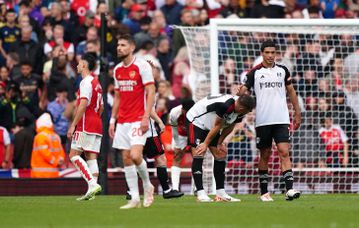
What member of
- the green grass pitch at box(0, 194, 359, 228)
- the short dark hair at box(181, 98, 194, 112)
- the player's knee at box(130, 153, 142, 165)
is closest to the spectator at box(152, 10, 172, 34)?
the short dark hair at box(181, 98, 194, 112)

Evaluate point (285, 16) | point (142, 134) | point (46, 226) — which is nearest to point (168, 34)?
point (285, 16)

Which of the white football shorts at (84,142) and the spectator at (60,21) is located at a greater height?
the spectator at (60,21)

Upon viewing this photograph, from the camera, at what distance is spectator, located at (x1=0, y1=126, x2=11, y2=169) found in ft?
81.8

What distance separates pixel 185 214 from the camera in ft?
48.7

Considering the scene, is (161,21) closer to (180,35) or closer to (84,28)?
(180,35)

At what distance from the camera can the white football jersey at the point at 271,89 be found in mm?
18250

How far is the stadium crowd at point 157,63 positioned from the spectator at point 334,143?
0.07ft

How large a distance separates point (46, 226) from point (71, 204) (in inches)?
177

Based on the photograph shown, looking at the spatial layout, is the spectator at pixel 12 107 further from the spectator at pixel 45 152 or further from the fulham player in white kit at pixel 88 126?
the fulham player in white kit at pixel 88 126

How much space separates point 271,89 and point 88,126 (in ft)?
10.1

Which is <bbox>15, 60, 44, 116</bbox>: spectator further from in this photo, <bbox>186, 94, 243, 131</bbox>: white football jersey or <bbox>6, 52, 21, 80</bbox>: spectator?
<bbox>186, 94, 243, 131</bbox>: white football jersey

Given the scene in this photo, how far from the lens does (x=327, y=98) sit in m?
24.2

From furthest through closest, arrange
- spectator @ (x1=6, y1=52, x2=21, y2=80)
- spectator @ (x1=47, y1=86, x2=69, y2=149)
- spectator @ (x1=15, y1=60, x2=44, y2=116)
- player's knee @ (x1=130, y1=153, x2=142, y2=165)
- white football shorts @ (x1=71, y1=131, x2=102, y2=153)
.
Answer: spectator @ (x1=6, y1=52, x2=21, y2=80) → spectator @ (x1=15, y1=60, x2=44, y2=116) → spectator @ (x1=47, y1=86, x2=69, y2=149) → white football shorts @ (x1=71, y1=131, x2=102, y2=153) → player's knee @ (x1=130, y1=153, x2=142, y2=165)

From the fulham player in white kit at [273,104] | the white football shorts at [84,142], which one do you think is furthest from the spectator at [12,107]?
the fulham player in white kit at [273,104]
